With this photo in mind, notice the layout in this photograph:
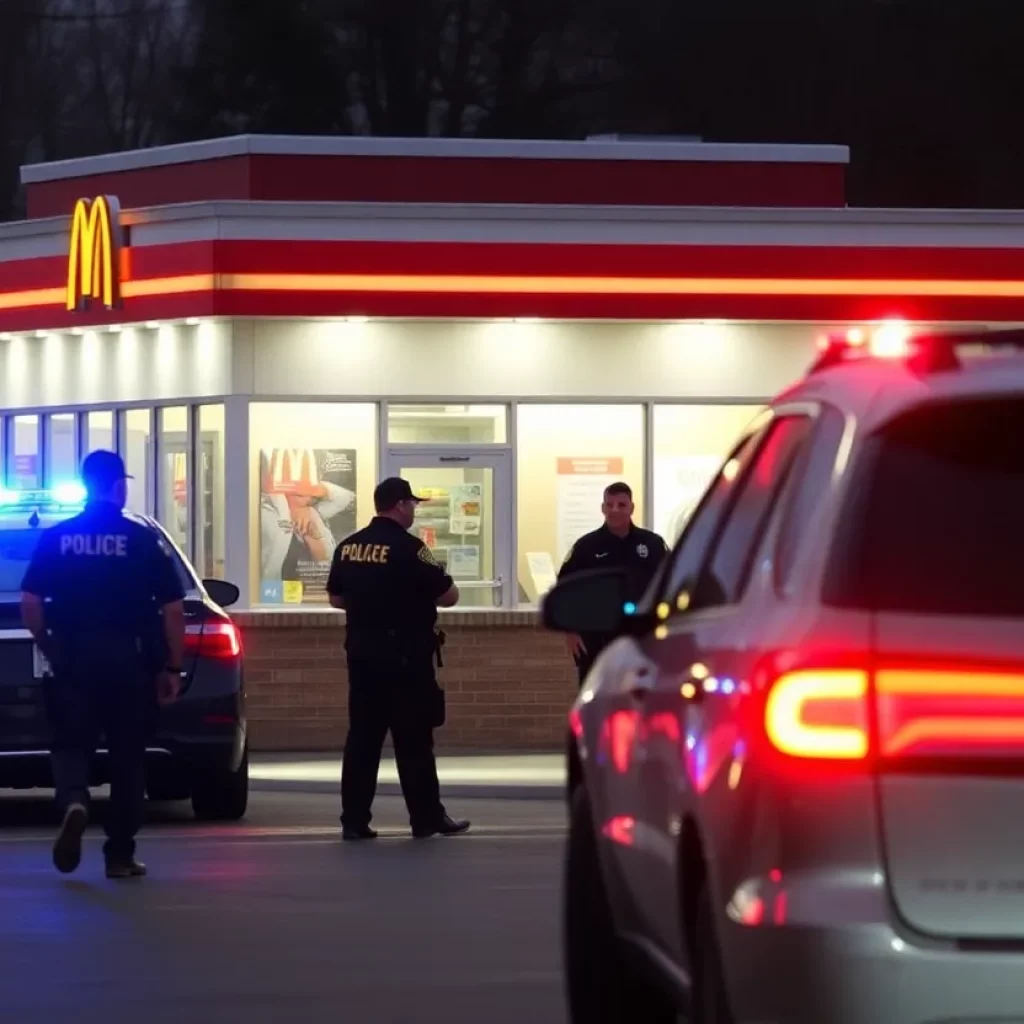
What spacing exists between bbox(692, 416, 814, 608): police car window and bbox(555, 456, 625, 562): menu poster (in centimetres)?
1891

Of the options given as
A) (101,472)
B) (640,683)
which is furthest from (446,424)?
(640,683)

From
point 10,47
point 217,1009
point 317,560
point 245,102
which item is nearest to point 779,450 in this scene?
point 217,1009

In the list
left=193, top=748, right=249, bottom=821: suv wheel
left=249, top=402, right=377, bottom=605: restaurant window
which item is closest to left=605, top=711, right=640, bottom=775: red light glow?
left=193, top=748, right=249, bottom=821: suv wheel

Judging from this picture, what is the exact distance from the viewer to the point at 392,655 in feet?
53.0

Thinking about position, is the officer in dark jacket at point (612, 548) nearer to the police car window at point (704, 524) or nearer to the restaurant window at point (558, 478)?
the restaurant window at point (558, 478)

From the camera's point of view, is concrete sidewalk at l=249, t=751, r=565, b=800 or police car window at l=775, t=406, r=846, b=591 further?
concrete sidewalk at l=249, t=751, r=565, b=800

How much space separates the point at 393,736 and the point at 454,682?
8628mm

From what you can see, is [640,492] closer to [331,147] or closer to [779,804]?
[331,147]

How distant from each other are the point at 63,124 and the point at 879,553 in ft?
187

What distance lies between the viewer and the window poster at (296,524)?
992 inches

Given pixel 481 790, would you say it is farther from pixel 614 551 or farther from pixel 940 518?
pixel 940 518

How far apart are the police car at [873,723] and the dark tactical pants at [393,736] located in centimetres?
1002

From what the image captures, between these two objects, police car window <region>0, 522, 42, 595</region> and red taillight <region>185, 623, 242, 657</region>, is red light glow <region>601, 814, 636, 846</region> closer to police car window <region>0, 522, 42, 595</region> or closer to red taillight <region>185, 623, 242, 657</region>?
red taillight <region>185, 623, 242, 657</region>

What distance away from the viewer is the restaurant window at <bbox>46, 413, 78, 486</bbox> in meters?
28.7
